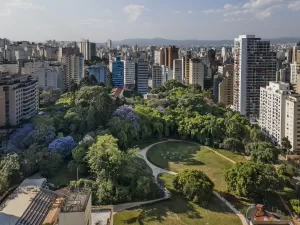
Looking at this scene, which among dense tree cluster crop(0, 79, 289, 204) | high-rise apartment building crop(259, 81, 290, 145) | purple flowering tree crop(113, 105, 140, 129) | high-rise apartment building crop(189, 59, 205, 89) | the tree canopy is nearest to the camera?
the tree canopy

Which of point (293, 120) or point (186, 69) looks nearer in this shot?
point (293, 120)

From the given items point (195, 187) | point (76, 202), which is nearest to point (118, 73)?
point (195, 187)

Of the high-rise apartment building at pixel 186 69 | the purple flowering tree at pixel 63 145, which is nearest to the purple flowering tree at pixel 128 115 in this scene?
the purple flowering tree at pixel 63 145

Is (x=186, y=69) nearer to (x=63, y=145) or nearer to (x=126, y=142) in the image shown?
(x=126, y=142)

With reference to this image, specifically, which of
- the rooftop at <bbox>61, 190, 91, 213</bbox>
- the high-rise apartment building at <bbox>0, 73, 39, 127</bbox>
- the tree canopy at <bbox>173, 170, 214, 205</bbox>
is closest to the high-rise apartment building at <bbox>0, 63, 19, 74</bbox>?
the high-rise apartment building at <bbox>0, 73, 39, 127</bbox>

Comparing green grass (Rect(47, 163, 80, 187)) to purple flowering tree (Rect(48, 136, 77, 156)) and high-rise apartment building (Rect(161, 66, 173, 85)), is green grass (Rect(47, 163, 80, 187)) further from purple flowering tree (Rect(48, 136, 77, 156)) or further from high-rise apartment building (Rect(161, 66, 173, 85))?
high-rise apartment building (Rect(161, 66, 173, 85))

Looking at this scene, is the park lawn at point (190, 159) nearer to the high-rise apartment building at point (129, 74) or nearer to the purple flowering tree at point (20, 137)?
the purple flowering tree at point (20, 137)
